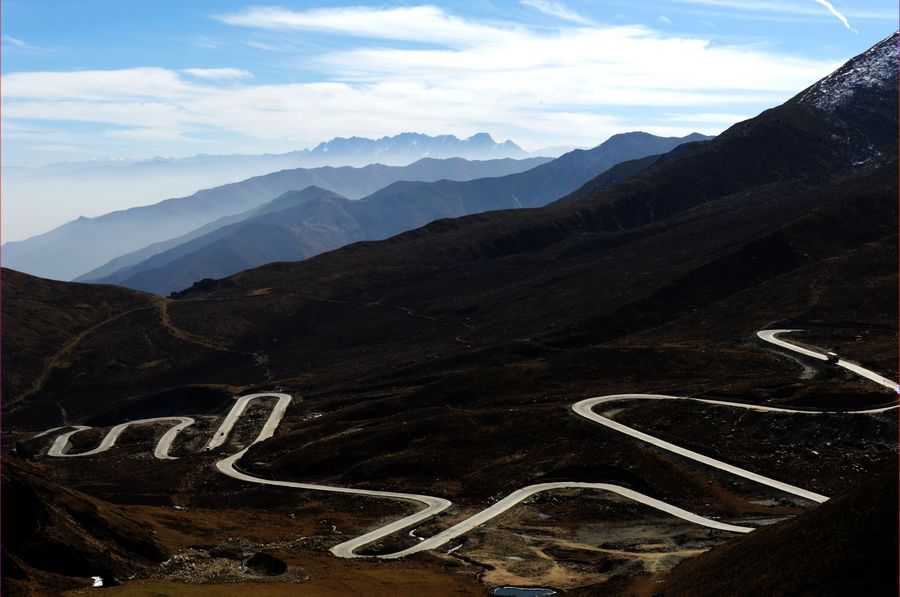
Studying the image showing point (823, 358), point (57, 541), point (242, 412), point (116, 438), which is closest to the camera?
point (57, 541)

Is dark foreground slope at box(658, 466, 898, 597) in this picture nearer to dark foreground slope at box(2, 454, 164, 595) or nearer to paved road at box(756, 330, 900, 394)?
dark foreground slope at box(2, 454, 164, 595)

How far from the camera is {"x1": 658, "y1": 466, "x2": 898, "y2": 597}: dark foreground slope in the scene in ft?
133

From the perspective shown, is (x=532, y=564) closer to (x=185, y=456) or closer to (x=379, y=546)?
(x=379, y=546)

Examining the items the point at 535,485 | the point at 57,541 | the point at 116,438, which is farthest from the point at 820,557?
the point at 116,438

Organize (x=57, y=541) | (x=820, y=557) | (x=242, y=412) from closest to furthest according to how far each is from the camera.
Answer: (x=820, y=557) → (x=57, y=541) → (x=242, y=412)

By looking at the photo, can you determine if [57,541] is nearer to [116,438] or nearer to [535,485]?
[535,485]

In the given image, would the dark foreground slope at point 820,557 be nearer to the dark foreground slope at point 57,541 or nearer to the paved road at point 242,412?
the dark foreground slope at point 57,541

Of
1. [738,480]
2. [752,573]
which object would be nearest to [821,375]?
[738,480]

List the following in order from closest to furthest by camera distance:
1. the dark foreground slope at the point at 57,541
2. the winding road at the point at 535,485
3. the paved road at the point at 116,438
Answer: the dark foreground slope at the point at 57,541 < the winding road at the point at 535,485 < the paved road at the point at 116,438

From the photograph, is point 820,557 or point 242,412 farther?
point 242,412

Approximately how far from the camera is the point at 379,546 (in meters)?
76.2

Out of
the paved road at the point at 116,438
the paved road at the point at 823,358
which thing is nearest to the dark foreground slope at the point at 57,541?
the paved road at the point at 116,438

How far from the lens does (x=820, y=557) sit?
1747 inches

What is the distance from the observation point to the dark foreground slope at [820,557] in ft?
133
